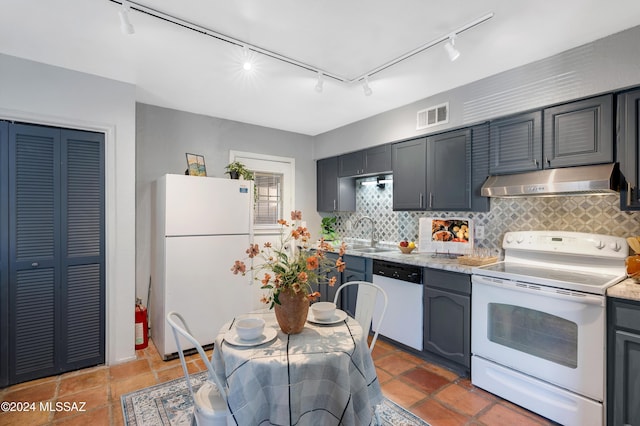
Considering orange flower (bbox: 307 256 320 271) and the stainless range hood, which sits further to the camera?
the stainless range hood

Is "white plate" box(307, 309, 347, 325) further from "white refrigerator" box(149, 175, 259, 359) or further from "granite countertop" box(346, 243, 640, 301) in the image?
"white refrigerator" box(149, 175, 259, 359)

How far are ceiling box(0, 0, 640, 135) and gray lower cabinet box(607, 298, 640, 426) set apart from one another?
1.74 m

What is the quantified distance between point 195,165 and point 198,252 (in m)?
0.96

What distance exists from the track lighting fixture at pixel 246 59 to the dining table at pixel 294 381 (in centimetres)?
192

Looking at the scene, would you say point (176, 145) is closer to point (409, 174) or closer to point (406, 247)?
point (409, 174)

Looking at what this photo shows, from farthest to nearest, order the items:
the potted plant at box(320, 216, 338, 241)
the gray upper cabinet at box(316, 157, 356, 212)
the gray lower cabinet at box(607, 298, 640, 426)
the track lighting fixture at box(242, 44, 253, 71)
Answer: the potted plant at box(320, 216, 338, 241) → the gray upper cabinet at box(316, 157, 356, 212) → the track lighting fixture at box(242, 44, 253, 71) → the gray lower cabinet at box(607, 298, 640, 426)

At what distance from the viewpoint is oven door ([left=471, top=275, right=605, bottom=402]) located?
188cm

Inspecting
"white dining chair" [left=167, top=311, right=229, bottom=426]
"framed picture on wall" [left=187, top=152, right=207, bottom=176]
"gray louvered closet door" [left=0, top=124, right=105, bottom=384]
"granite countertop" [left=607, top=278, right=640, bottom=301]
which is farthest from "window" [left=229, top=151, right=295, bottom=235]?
"granite countertop" [left=607, top=278, right=640, bottom=301]

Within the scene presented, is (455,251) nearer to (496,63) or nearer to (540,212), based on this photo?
(540,212)

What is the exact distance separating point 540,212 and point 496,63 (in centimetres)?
128

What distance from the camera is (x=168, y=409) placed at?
7.25ft

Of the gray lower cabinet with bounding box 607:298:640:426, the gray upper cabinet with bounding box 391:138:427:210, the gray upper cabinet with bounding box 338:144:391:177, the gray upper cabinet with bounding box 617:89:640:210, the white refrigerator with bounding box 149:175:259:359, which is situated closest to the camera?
the gray lower cabinet with bounding box 607:298:640:426

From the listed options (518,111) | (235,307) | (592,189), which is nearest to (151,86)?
(235,307)

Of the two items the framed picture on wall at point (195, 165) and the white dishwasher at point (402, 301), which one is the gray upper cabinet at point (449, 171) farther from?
the framed picture on wall at point (195, 165)
